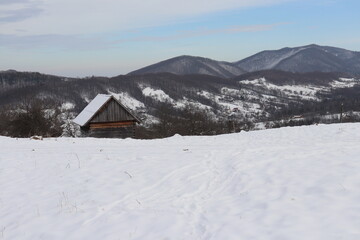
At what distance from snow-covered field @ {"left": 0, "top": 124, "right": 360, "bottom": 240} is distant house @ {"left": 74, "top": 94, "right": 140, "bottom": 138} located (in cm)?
2300

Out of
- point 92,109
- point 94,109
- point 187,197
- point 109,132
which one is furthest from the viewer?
point 92,109

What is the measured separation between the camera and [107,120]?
34750mm

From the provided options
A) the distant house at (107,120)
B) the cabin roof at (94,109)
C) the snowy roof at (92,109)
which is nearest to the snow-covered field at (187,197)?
the cabin roof at (94,109)

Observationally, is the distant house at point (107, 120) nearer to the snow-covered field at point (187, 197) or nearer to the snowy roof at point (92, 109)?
the snowy roof at point (92, 109)

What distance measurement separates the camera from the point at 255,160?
1058 centimetres

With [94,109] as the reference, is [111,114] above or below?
below

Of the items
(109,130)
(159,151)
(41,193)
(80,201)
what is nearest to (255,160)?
(159,151)

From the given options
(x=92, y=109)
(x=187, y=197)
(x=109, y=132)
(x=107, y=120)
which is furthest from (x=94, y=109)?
(x=187, y=197)

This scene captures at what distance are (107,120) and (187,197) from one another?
93.0 ft

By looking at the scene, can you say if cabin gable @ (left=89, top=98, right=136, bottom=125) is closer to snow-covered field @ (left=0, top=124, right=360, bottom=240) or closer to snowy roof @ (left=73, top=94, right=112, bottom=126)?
snowy roof @ (left=73, top=94, right=112, bottom=126)

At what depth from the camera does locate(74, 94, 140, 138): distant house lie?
113 ft

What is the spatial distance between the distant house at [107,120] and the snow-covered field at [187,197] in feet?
75.5

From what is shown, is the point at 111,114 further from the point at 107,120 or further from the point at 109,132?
the point at 109,132

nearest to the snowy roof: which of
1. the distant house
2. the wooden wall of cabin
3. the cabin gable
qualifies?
the distant house
